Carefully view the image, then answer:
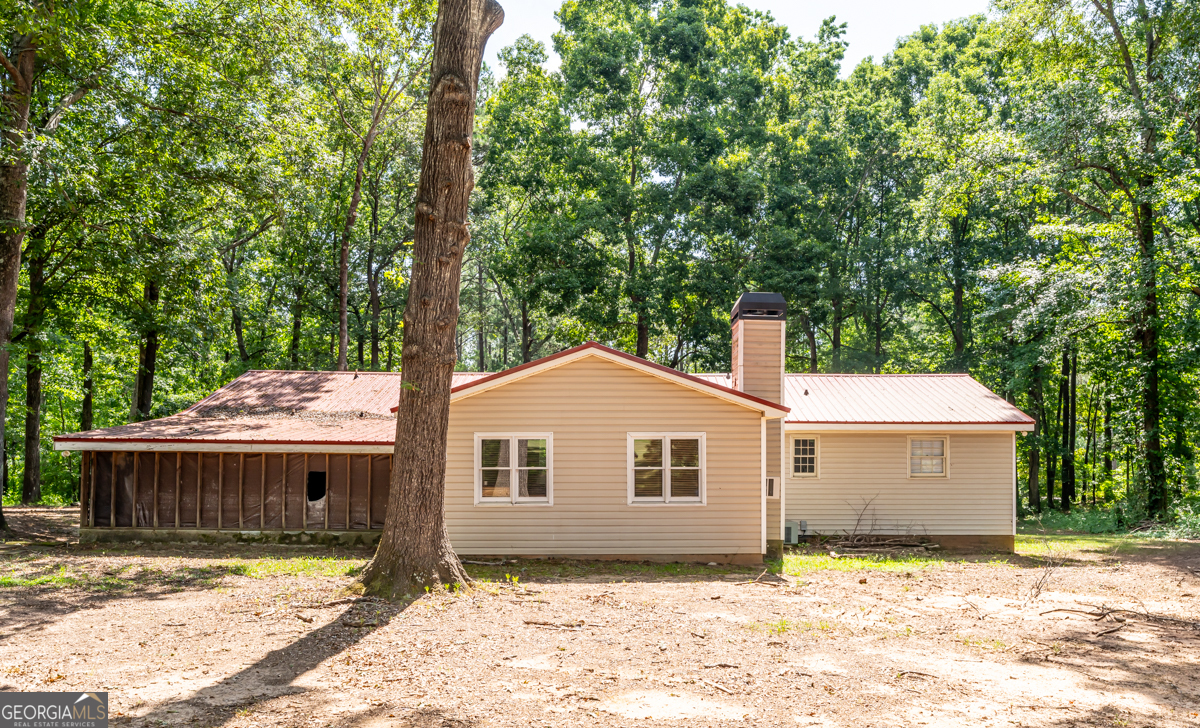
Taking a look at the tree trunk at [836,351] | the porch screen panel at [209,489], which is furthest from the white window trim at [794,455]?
the tree trunk at [836,351]

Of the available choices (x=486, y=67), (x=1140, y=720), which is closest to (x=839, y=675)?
(x=1140, y=720)

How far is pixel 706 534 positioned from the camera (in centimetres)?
1348

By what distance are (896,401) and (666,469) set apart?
7384 mm

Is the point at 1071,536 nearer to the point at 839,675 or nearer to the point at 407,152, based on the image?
the point at 839,675

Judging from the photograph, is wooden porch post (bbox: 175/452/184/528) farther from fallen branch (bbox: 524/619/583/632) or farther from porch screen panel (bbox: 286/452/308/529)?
fallen branch (bbox: 524/619/583/632)

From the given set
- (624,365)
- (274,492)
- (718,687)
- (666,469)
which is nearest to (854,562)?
(666,469)

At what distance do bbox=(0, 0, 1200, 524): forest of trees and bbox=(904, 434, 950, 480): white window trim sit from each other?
5.45m

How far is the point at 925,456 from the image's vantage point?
1697 cm

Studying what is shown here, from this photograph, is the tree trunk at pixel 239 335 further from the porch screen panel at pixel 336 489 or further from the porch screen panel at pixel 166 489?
the porch screen panel at pixel 336 489

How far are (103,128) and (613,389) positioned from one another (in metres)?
13.6

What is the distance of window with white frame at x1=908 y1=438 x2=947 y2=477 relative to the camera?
16938 millimetres

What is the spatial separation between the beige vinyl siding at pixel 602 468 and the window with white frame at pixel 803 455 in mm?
4015

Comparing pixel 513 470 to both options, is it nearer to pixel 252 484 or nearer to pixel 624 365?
pixel 624 365

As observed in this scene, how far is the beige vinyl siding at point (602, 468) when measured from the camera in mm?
13398
